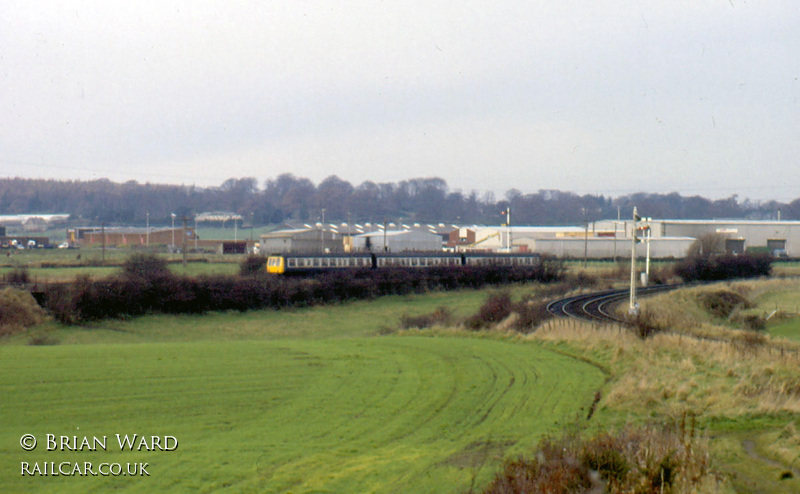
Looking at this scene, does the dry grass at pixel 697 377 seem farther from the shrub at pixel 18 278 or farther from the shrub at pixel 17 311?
the shrub at pixel 18 278

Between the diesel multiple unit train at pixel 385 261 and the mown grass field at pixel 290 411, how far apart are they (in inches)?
1414

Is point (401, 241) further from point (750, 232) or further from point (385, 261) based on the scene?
point (750, 232)

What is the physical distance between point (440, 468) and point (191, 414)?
5524 mm

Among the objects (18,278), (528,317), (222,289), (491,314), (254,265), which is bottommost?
(491,314)

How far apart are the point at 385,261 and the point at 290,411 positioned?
162 ft

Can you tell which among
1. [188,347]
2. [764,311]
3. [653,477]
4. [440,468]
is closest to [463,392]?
[440,468]

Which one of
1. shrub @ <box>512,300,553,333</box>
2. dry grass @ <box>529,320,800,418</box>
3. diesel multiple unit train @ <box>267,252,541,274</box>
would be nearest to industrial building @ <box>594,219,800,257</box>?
diesel multiple unit train @ <box>267,252,541,274</box>

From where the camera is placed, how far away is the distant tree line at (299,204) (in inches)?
6107

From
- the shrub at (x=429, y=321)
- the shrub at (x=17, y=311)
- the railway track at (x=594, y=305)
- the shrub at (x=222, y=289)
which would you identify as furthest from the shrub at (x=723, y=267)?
the shrub at (x=17, y=311)

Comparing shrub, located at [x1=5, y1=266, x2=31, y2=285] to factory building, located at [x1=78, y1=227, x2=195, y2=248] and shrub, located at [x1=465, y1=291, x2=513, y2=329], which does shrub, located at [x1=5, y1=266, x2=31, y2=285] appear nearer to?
shrub, located at [x1=465, y1=291, x2=513, y2=329]

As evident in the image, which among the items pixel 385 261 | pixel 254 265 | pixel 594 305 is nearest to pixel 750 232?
pixel 385 261

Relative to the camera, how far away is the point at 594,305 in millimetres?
39344

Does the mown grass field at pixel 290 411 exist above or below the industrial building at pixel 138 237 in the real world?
below

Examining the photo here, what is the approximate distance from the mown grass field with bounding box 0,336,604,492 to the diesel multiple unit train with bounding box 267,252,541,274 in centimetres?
3592
